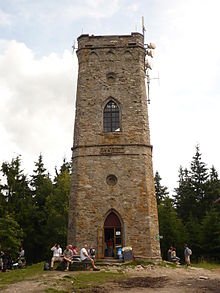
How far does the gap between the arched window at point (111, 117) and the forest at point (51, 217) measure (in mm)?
12745

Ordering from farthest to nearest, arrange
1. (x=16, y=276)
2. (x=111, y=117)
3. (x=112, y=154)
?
(x=111, y=117) → (x=112, y=154) → (x=16, y=276)

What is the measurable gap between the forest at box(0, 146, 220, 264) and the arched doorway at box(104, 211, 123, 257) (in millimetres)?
10974

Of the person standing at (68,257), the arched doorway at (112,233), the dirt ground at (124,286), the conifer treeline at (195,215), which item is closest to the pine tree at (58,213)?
the conifer treeline at (195,215)

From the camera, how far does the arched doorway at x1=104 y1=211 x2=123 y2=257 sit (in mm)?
21828

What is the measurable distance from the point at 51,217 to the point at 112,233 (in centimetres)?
1602

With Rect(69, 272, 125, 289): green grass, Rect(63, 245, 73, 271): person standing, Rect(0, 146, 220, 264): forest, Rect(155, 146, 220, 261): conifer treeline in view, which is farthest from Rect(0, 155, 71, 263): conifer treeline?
Rect(69, 272, 125, 289): green grass

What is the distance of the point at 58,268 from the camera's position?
58.5 feet

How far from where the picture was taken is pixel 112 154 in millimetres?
22812

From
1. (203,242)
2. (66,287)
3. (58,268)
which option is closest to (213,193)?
(203,242)

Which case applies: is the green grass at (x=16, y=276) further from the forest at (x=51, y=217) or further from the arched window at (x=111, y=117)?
the forest at (x=51, y=217)

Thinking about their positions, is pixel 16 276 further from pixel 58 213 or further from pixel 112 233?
pixel 58 213

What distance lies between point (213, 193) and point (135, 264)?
26.4 metres

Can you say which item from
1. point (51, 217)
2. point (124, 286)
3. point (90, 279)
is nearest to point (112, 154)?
point (90, 279)

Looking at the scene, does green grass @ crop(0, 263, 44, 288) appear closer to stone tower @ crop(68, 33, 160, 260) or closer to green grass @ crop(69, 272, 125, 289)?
green grass @ crop(69, 272, 125, 289)
